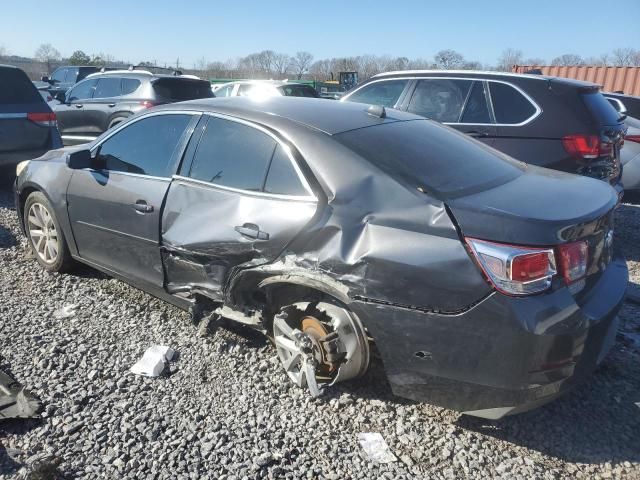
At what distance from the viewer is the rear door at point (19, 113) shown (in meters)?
7.05

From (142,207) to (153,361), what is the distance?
1.02 m

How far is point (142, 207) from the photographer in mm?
3566

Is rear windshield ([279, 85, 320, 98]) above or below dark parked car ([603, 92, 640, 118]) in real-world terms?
above

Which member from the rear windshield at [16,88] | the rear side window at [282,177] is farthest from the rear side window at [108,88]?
the rear side window at [282,177]

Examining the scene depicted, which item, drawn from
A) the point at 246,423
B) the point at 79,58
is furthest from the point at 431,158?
the point at 79,58

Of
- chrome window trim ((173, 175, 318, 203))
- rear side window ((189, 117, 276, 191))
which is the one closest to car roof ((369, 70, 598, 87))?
rear side window ((189, 117, 276, 191))

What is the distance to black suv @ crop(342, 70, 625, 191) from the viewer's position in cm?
523

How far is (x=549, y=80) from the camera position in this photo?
18.1 ft

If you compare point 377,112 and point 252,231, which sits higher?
point 377,112

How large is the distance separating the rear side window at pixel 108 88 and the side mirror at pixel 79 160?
21.9 feet

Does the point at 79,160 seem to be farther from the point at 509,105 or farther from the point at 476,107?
the point at 509,105

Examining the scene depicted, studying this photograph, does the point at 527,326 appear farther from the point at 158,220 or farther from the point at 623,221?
the point at 623,221

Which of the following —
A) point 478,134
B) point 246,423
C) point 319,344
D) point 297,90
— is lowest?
point 246,423

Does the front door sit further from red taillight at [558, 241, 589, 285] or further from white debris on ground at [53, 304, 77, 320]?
red taillight at [558, 241, 589, 285]
